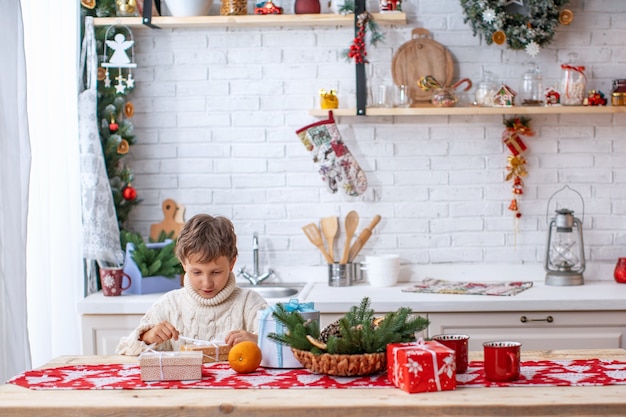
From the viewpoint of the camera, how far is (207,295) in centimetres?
294

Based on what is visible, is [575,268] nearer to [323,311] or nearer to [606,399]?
[323,311]

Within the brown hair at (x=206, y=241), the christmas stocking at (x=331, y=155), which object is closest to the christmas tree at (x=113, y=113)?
the christmas stocking at (x=331, y=155)

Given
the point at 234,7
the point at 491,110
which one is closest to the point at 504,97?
the point at 491,110

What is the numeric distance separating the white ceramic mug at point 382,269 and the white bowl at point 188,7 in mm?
1411

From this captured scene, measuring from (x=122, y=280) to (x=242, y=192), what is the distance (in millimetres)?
756

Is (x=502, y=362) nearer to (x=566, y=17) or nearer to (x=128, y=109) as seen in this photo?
(x=566, y=17)

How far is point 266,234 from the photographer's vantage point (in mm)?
4543

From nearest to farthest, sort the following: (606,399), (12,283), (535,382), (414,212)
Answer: (606,399) → (535,382) → (12,283) → (414,212)

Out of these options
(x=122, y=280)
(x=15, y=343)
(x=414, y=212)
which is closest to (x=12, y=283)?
(x=15, y=343)

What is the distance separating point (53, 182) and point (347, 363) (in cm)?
217

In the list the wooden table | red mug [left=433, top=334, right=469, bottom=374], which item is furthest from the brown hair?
red mug [left=433, top=334, right=469, bottom=374]

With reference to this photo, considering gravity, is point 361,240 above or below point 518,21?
below

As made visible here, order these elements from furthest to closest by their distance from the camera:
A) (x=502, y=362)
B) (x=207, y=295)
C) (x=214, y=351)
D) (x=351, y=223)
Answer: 1. (x=351, y=223)
2. (x=207, y=295)
3. (x=214, y=351)
4. (x=502, y=362)

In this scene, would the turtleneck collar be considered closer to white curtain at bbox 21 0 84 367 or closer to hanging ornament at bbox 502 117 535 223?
white curtain at bbox 21 0 84 367
